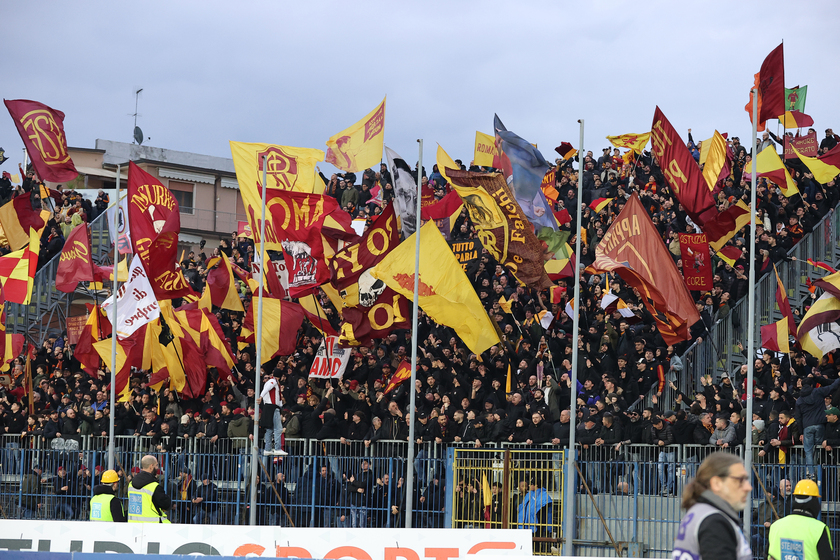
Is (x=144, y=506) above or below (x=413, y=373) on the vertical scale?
below

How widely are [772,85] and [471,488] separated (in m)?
7.74

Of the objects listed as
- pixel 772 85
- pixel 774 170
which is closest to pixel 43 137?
pixel 772 85

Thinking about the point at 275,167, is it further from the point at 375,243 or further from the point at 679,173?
the point at 679,173

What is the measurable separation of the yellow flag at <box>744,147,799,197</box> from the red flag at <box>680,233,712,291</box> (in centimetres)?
255

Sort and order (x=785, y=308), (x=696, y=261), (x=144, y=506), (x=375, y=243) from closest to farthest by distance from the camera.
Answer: (x=144, y=506) < (x=785, y=308) < (x=375, y=243) < (x=696, y=261)

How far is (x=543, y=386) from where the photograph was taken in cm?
2192

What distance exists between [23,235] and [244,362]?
723 cm

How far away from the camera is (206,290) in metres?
25.5

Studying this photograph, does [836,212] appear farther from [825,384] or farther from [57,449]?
[57,449]

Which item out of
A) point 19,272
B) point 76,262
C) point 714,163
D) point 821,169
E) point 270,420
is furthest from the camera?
point 19,272

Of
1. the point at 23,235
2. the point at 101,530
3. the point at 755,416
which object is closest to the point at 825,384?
the point at 755,416

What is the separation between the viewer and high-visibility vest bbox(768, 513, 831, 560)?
9.50 m

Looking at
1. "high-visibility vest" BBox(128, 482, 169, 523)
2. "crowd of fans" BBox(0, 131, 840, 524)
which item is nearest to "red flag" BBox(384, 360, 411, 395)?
"crowd of fans" BBox(0, 131, 840, 524)

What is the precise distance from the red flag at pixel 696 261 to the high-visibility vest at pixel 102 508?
11.9 metres
